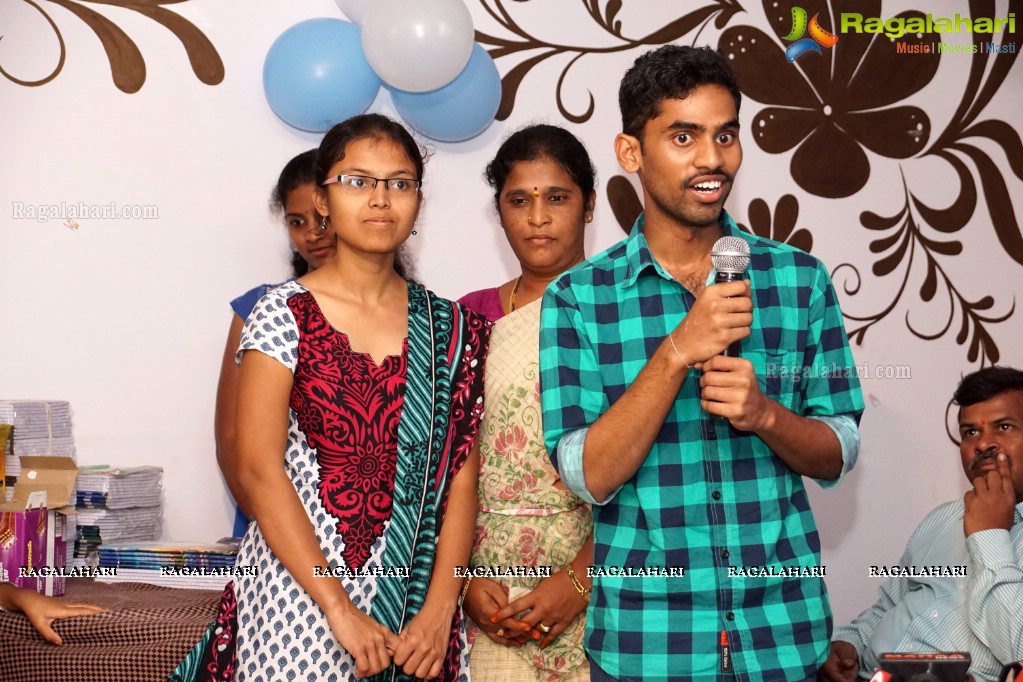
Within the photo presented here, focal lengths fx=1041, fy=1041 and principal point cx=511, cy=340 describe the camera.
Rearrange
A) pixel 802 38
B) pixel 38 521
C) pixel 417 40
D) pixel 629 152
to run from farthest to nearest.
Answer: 1. pixel 802 38
2. pixel 417 40
3. pixel 38 521
4. pixel 629 152

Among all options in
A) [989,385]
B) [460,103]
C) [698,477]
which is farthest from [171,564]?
[989,385]

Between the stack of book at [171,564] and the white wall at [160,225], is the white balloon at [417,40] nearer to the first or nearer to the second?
the white wall at [160,225]

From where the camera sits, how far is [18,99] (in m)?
3.35

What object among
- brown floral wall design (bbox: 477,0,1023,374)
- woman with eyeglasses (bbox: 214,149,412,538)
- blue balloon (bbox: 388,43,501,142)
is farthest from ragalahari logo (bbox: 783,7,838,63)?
woman with eyeglasses (bbox: 214,149,412,538)

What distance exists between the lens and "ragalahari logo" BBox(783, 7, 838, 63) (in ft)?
12.2

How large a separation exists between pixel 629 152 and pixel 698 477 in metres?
0.60

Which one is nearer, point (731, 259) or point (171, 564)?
point (731, 259)

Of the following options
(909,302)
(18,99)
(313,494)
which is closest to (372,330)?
(313,494)

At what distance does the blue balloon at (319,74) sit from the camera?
3178 mm

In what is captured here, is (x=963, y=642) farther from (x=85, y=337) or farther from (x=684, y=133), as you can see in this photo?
(x=85, y=337)

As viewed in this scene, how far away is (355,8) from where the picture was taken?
3348 millimetres

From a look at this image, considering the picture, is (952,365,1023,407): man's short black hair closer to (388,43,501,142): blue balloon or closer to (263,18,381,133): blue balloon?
(388,43,501,142): blue balloon

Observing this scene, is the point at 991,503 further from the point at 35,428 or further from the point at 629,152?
the point at 35,428

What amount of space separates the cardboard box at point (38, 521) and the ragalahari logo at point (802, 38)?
2.75 m
